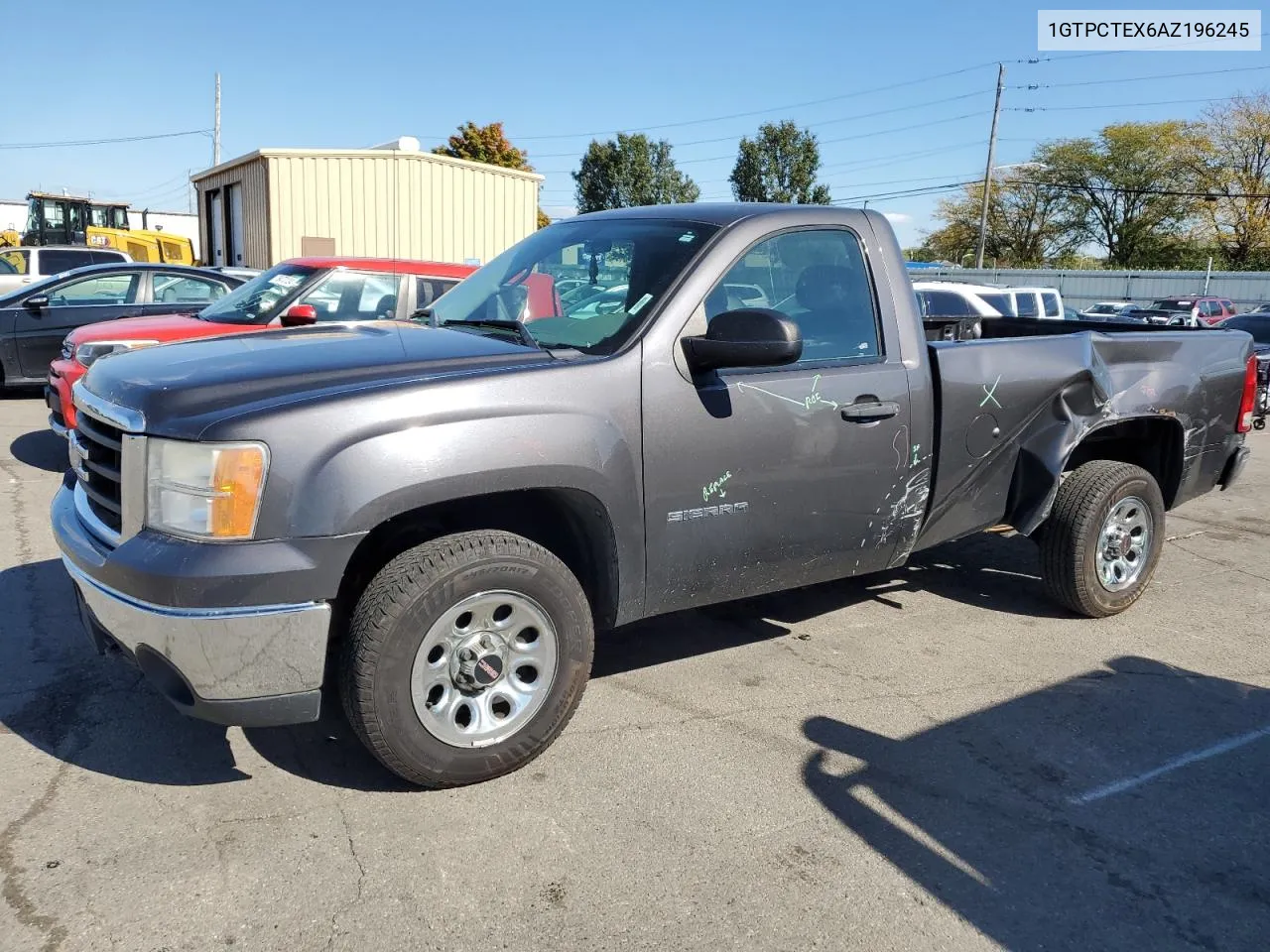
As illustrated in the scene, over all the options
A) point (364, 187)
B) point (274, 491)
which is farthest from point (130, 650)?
point (364, 187)

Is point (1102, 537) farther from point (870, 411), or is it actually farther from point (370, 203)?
point (370, 203)

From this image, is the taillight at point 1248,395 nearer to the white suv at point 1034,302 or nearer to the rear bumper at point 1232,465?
the rear bumper at point 1232,465

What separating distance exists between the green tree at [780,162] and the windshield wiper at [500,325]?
56946 mm

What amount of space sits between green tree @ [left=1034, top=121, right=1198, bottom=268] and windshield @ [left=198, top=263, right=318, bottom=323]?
204 ft

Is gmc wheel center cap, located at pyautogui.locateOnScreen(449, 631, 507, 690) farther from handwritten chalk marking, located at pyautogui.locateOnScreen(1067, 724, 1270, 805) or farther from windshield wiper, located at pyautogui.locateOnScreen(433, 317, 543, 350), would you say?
handwritten chalk marking, located at pyautogui.locateOnScreen(1067, 724, 1270, 805)

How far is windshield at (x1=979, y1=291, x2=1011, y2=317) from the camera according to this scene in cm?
1580

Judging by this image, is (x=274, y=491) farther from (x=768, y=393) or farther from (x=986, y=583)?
(x=986, y=583)

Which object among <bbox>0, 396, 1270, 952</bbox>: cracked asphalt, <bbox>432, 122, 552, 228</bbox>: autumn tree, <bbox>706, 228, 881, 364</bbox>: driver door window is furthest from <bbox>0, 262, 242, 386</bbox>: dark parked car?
<bbox>432, 122, 552, 228</bbox>: autumn tree

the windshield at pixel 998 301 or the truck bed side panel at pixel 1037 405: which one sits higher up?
the windshield at pixel 998 301

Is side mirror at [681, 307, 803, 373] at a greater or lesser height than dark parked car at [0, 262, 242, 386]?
lesser

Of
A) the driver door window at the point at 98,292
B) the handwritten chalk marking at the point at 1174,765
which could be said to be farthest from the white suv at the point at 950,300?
the handwritten chalk marking at the point at 1174,765

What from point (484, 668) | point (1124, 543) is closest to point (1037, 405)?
point (1124, 543)

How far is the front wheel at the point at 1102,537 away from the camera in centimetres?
493

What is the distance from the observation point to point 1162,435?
5.37 metres
